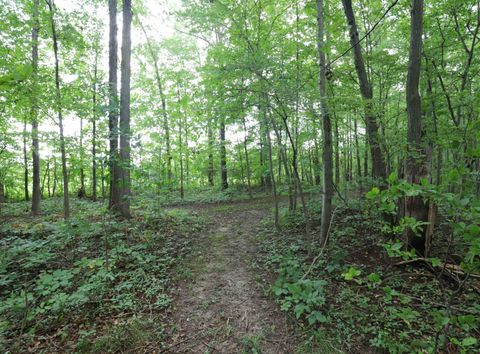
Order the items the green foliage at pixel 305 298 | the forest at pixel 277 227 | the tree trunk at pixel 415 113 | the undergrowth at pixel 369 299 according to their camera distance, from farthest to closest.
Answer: the tree trunk at pixel 415 113, the green foliage at pixel 305 298, the forest at pixel 277 227, the undergrowth at pixel 369 299

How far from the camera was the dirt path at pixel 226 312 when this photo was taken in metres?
2.78

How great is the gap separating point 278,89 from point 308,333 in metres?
3.94

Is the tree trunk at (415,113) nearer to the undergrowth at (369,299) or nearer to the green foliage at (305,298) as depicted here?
the undergrowth at (369,299)

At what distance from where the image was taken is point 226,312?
331 centimetres

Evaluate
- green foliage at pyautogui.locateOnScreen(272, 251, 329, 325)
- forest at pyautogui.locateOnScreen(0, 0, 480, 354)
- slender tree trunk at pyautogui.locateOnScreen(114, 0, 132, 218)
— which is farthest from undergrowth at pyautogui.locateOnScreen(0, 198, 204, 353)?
green foliage at pyautogui.locateOnScreen(272, 251, 329, 325)

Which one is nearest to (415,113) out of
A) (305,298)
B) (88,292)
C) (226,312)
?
(305,298)

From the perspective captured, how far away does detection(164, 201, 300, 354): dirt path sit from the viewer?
278 centimetres

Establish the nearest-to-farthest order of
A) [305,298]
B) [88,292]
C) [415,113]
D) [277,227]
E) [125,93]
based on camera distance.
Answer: [305,298] < [88,292] < [415,113] < [277,227] < [125,93]

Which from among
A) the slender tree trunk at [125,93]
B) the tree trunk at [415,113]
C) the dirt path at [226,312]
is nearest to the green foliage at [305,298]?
the dirt path at [226,312]

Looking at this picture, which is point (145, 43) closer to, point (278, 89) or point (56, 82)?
point (56, 82)

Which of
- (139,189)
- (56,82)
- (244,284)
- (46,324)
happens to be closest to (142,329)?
(46,324)

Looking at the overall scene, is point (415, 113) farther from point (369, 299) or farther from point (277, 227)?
point (277, 227)

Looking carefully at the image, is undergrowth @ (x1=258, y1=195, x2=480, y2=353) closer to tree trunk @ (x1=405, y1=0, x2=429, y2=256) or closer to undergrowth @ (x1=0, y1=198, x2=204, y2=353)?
tree trunk @ (x1=405, y1=0, x2=429, y2=256)

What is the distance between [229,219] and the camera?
8.20 meters
